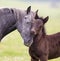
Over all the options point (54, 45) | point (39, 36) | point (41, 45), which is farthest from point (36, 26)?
Result: point (54, 45)

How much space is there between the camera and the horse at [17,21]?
910 cm

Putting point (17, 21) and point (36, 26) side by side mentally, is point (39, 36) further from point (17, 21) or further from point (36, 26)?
point (17, 21)

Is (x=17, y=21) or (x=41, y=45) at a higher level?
(x=17, y=21)

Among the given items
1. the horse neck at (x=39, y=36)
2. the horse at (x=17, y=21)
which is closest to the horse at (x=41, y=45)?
the horse neck at (x=39, y=36)

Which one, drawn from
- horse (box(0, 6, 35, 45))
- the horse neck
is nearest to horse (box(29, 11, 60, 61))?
the horse neck

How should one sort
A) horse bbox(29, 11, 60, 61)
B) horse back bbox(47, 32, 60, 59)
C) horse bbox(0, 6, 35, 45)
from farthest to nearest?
horse back bbox(47, 32, 60, 59), horse bbox(29, 11, 60, 61), horse bbox(0, 6, 35, 45)

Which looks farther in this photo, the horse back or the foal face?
the horse back

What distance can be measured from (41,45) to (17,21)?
1.07 m

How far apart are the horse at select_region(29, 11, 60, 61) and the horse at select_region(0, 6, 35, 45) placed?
0.63 ft

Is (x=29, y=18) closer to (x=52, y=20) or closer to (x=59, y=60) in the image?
(x=59, y=60)

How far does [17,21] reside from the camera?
365 inches

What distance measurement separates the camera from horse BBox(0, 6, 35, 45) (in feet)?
29.9

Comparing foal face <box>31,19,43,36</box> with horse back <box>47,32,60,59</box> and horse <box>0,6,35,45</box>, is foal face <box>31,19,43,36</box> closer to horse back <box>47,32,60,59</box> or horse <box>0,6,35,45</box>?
horse <box>0,6,35,45</box>

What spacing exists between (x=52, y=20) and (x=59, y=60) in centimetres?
3390
